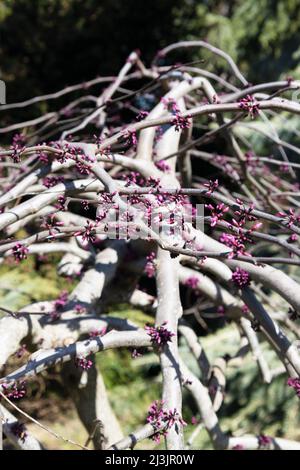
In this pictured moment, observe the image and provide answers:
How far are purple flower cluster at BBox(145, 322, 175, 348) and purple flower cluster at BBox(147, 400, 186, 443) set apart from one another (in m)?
0.24

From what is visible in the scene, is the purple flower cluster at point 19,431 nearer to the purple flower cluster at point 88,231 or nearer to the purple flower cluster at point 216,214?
the purple flower cluster at point 88,231

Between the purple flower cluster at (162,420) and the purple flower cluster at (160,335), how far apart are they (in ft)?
0.77

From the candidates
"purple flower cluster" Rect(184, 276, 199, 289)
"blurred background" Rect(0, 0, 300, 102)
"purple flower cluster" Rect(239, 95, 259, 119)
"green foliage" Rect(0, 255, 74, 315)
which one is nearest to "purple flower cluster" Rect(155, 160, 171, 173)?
"purple flower cluster" Rect(184, 276, 199, 289)

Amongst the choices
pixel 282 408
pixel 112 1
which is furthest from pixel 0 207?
pixel 112 1

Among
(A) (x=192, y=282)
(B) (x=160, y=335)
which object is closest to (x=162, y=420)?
(B) (x=160, y=335)

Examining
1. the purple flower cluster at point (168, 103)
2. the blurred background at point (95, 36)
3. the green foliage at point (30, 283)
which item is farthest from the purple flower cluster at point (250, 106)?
the blurred background at point (95, 36)

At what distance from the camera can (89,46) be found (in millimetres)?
7004

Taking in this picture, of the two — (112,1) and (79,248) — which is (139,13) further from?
(79,248)

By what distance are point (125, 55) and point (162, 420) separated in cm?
596

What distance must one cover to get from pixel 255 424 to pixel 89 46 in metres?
4.65

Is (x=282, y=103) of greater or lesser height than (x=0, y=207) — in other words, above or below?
above

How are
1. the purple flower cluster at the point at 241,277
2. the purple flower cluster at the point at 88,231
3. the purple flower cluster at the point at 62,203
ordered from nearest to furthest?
the purple flower cluster at the point at 88,231 < the purple flower cluster at the point at 62,203 < the purple flower cluster at the point at 241,277

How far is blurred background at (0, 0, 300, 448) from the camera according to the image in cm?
491

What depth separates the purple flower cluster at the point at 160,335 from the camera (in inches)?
75.2
